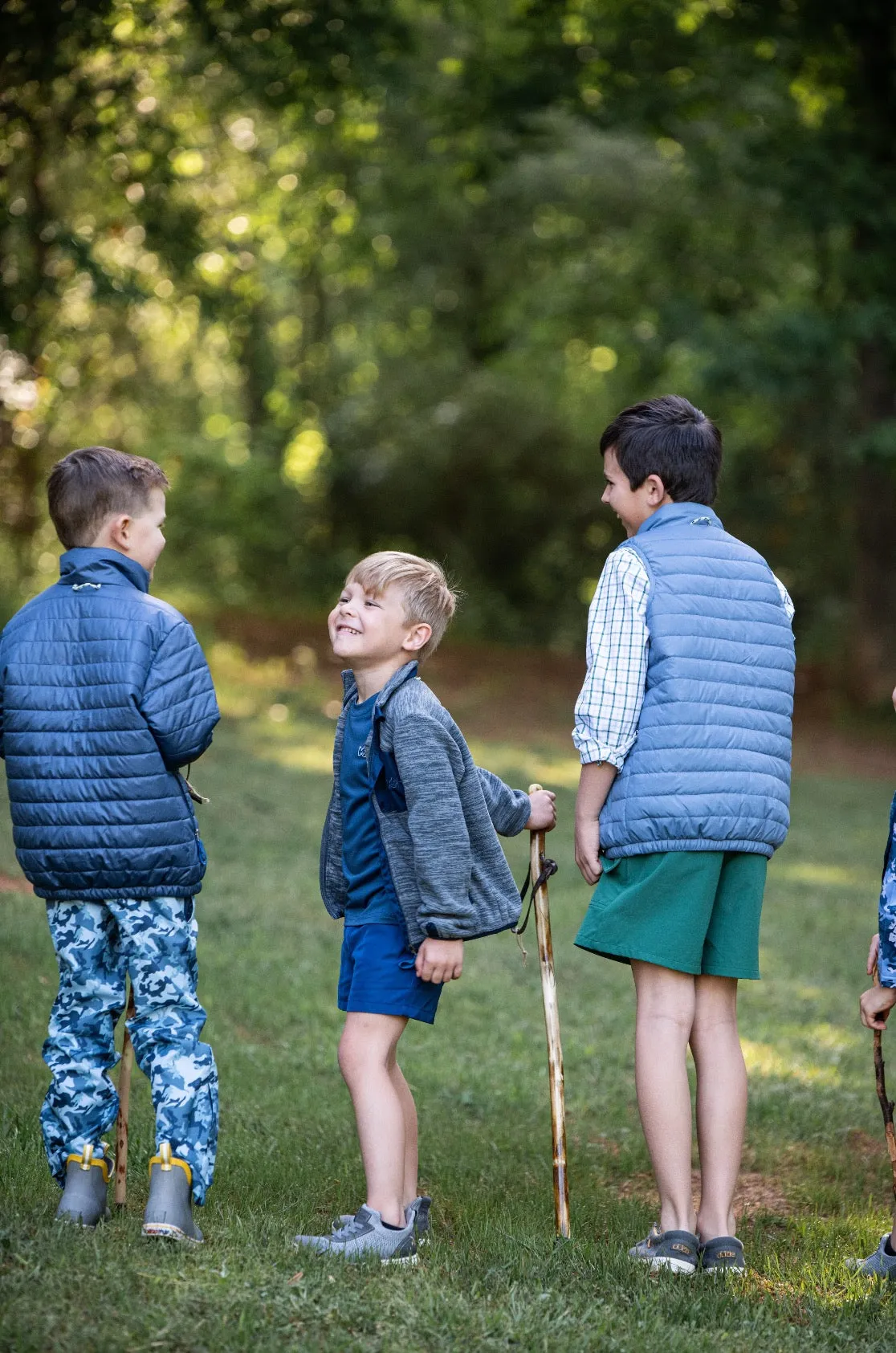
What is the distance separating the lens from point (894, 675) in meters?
17.0

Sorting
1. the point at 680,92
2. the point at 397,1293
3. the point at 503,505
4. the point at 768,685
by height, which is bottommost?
the point at 397,1293

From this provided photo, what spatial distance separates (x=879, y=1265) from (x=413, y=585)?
1976 millimetres

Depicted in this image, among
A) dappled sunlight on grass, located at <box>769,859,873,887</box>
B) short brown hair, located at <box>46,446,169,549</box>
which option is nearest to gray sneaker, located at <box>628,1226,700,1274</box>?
short brown hair, located at <box>46,446,169,549</box>

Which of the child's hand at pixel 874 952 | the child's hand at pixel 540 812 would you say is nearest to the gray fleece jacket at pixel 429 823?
the child's hand at pixel 540 812

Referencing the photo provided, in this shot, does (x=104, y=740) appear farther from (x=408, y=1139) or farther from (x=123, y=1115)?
(x=408, y=1139)

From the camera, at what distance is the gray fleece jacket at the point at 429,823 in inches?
132

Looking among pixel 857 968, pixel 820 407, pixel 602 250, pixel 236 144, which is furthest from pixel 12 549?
pixel 857 968

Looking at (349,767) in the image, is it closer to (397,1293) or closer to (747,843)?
(747,843)

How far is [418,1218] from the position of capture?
359 centimetres

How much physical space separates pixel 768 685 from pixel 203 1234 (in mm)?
1839

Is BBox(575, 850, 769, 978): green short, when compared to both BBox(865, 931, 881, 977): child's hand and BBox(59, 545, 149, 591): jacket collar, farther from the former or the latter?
BBox(59, 545, 149, 591): jacket collar

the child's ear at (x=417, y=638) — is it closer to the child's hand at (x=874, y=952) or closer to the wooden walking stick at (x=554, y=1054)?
the wooden walking stick at (x=554, y=1054)

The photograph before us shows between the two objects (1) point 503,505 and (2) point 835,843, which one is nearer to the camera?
(2) point 835,843

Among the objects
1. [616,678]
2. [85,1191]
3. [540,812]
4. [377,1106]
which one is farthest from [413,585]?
[85,1191]
